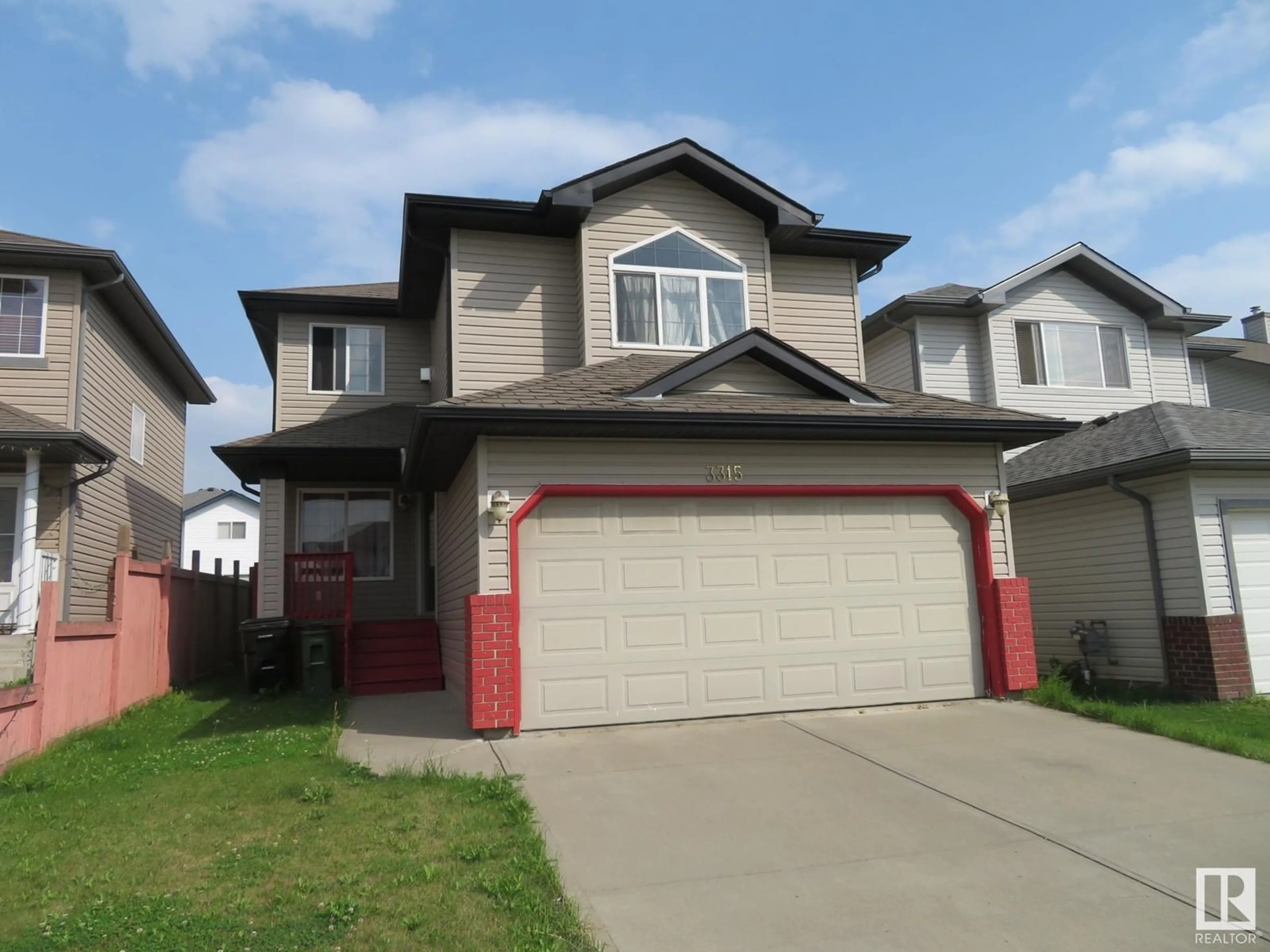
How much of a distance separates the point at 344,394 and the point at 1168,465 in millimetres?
12694

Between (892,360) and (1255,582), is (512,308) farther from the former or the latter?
(1255,582)

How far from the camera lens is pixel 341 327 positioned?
52.1ft

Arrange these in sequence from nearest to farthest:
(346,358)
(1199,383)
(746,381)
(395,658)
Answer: (746,381)
(395,658)
(346,358)
(1199,383)

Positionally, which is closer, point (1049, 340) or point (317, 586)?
point (317, 586)

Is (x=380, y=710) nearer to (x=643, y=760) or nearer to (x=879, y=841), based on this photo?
(x=643, y=760)

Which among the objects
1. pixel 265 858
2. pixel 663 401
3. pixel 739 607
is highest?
pixel 663 401

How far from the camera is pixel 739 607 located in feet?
31.3

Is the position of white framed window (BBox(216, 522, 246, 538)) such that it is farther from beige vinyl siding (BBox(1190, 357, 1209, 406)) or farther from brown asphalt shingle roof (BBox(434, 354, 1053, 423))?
beige vinyl siding (BBox(1190, 357, 1209, 406))

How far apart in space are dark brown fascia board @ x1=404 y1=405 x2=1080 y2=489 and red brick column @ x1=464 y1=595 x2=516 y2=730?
1.69 m

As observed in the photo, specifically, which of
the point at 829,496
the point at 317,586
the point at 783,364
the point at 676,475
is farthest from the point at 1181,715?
the point at 317,586

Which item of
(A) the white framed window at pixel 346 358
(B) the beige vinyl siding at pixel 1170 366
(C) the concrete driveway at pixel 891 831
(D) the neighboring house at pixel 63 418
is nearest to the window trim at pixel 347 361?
(A) the white framed window at pixel 346 358

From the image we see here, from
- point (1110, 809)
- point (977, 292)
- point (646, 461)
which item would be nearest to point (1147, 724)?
point (1110, 809)

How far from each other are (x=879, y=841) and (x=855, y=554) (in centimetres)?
467
